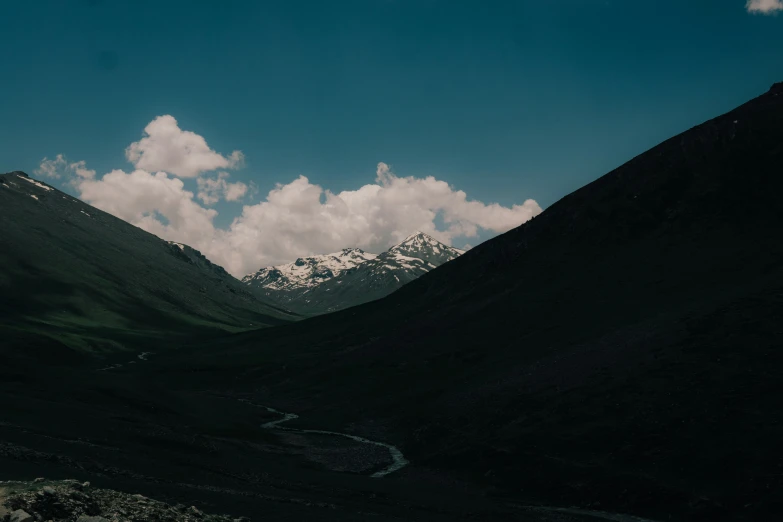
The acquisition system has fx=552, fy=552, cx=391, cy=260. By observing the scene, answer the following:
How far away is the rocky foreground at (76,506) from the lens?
25.4 m

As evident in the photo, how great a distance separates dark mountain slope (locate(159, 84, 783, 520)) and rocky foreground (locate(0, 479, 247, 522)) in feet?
149

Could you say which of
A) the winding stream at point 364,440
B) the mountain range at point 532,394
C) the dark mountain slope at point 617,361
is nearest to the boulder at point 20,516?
the mountain range at point 532,394

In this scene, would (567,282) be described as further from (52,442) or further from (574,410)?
(52,442)

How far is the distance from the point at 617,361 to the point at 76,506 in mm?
88758

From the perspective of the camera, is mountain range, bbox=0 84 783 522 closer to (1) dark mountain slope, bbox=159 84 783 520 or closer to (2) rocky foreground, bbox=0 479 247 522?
(1) dark mountain slope, bbox=159 84 783 520

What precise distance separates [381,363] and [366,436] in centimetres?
5274

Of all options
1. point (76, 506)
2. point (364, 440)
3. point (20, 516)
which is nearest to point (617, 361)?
point (364, 440)

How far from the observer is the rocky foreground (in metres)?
25.4

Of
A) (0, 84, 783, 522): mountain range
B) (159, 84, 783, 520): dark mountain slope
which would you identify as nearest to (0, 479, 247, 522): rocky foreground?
(0, 84, 783, 522): mountain range

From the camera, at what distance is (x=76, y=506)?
27875 millimetres

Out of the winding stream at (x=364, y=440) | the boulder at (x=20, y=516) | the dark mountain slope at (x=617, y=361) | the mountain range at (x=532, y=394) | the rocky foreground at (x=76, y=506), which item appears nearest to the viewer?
the boulder at (x=20, y=516)

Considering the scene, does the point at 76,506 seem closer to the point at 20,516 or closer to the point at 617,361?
the point at 20,516

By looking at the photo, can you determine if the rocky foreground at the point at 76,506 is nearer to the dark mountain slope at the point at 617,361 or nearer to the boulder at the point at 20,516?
the boulder at the point at 20,516

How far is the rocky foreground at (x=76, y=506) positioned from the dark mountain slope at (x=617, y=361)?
149 ft
